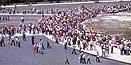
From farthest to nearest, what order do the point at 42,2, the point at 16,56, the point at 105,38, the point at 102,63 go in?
the point at 42,2 < the point at 105,38 < the point at 16,56 < the point at 102,63

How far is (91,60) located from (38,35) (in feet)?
48.9

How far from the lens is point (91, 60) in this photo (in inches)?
1731

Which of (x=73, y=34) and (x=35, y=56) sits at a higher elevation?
(x=73, y=34)

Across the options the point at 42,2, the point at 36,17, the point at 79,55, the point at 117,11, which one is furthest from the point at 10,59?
the point at 42,2

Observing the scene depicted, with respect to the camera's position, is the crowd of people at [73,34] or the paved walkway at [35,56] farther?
the crowd of people at [73,34]

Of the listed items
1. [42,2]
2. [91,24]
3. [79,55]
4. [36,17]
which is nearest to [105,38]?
[79,55]

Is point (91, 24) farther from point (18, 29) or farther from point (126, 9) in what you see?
point (126, 9)

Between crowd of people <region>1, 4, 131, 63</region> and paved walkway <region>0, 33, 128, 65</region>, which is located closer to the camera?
paved walkway <region>0, 33, 128, 65</region>

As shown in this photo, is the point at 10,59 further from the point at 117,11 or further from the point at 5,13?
the point at 117,11

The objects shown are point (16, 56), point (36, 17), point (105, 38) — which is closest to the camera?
point (16, 56)

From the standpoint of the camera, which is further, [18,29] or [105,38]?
[18,29]

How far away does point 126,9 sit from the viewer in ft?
302

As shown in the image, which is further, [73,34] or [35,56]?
[73,34]

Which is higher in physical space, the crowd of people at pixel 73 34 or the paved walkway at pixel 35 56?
the crowd of people at pixel 73 34
